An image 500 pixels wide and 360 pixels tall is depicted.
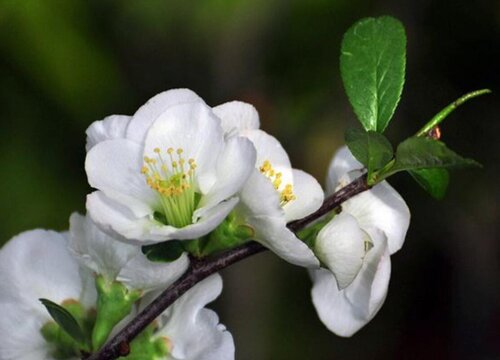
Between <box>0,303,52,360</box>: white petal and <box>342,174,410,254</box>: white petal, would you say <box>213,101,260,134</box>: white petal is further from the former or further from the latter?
<box>0,303,52,360</box>: white petal

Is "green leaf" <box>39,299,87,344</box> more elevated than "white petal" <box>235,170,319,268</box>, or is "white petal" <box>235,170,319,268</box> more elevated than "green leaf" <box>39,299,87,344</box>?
"white petal" <box>235,170,319,268</box>

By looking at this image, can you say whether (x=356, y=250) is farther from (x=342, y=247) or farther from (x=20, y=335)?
(x=20, y=335)

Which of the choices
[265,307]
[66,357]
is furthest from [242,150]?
[265,307]

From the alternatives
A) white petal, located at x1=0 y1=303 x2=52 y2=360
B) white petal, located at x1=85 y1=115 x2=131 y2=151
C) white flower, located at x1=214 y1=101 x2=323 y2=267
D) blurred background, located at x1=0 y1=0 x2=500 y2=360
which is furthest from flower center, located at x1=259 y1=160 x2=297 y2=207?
blurred background, located at x1=0 y1=0 x2=500 y2=360

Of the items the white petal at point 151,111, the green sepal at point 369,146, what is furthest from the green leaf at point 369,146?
the white petal at point 151,111

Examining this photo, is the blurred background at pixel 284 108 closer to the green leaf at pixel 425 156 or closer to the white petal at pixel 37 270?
the white petal at pixel 37 270
